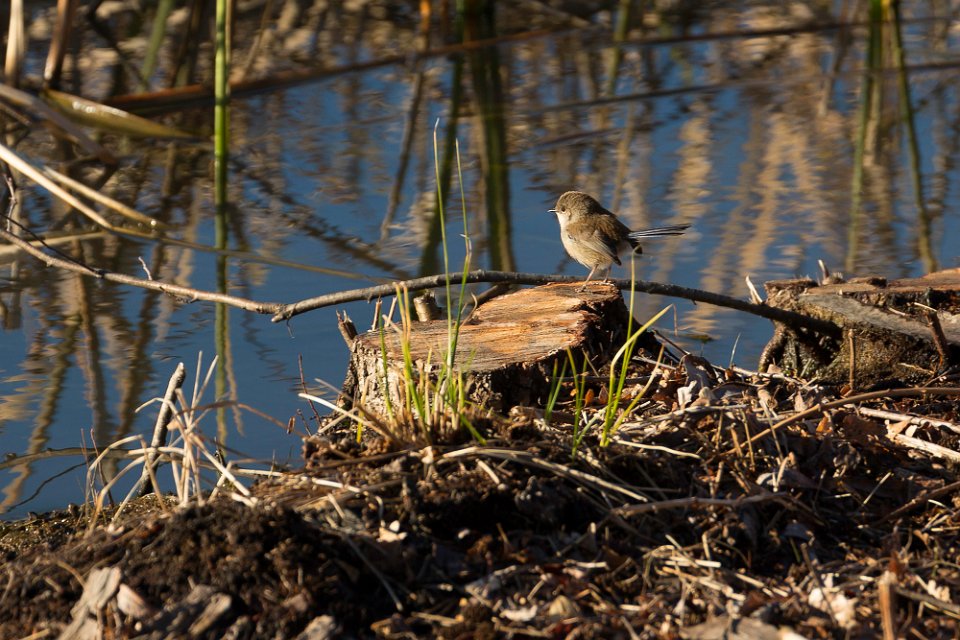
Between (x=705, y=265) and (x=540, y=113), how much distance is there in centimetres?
363

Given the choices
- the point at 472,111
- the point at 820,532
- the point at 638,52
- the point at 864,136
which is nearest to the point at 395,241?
the point at 472,111

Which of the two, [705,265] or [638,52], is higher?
[638,52]

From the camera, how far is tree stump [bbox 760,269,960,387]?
12.9 ft

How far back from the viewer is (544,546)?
2723 millimetres

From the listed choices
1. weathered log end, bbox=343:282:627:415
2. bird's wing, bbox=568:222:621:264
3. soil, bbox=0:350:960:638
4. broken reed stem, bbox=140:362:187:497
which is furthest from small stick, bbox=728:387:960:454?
broken reed stem, bbox=140:362:187:497

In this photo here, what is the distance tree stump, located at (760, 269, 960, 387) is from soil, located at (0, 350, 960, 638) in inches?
30.3

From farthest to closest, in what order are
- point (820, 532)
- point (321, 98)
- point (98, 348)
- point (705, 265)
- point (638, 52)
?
point (638, 52) → point (321, 98) → point (705, 265) → point (98, 348) → point (820, 532)

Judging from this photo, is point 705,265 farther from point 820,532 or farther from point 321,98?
point 321,98

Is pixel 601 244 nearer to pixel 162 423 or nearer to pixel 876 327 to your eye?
pixel 876 327

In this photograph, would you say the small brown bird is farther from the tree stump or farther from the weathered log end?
the tree stump

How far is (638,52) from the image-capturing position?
11.7 m

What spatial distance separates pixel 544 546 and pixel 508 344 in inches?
45.7

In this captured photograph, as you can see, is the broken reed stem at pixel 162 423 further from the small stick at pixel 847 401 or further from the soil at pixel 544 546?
the small stick at pixel 847 401

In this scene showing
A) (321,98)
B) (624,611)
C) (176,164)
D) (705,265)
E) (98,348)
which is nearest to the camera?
(624,611)
